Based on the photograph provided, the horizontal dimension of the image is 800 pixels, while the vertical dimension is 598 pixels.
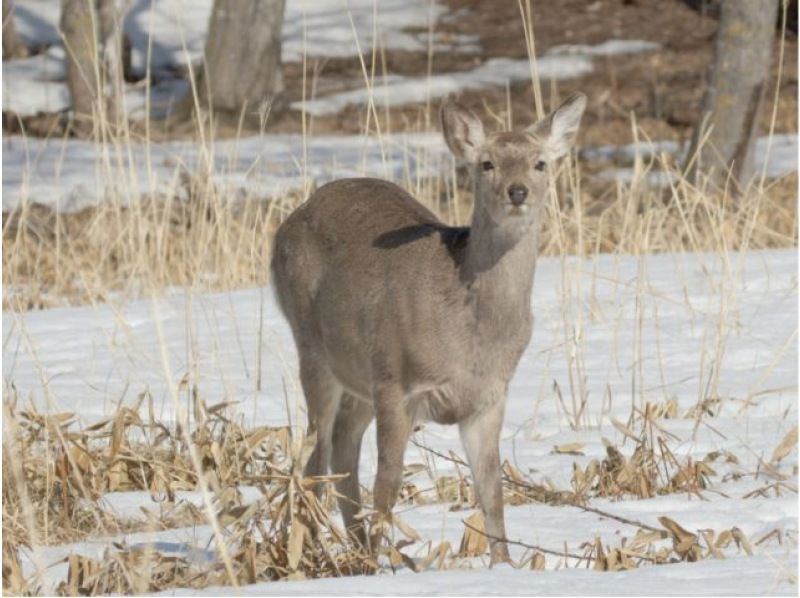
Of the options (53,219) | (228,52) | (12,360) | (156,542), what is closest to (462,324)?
(156,542)

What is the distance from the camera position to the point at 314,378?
570 cm

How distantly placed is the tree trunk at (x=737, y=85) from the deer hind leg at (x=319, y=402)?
6389 millimetres

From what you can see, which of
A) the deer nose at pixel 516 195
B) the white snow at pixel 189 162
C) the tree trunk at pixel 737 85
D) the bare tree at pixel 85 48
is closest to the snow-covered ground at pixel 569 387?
the deer nose at pixel 516 195

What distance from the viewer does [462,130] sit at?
5305 mm

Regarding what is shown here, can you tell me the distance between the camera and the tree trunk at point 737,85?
38.0ft

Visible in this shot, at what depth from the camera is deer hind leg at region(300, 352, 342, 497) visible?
5.67 m

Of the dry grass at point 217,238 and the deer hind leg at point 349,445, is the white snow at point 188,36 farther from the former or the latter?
the deer hind leg at point 349,445

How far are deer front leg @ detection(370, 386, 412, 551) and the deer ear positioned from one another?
89 centimetres

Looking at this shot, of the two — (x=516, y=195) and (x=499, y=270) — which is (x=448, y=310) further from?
(x=516, y=195)

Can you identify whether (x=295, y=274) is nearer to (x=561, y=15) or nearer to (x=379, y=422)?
(x=379, y=422)

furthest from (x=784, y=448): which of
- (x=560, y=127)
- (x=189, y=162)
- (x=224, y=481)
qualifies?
(x=189, y=162)

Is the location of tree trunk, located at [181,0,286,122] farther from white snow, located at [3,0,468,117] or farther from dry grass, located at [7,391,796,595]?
dry grass, located at [7,391,796,595]

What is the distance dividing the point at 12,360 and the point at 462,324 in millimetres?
3410

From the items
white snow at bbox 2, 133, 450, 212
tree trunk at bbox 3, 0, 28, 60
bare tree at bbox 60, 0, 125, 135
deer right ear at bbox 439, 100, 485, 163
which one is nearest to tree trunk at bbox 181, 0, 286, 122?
white snow at bbox 2, 133, 450, 212
